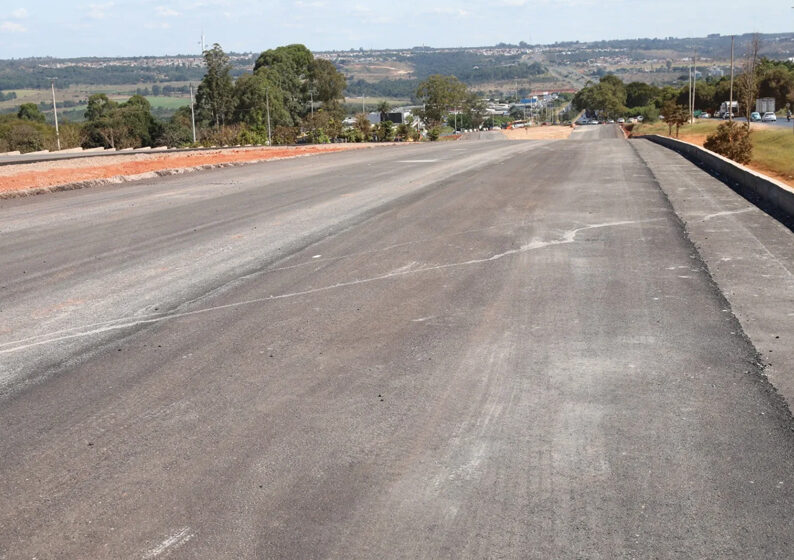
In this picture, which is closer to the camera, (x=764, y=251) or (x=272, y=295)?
(x=272, y=295)

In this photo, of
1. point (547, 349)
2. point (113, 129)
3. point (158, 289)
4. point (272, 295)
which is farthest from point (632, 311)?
point (113, 129)

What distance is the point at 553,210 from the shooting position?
1781 cm

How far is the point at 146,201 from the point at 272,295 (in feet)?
40.8

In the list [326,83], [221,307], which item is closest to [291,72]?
[326,83]

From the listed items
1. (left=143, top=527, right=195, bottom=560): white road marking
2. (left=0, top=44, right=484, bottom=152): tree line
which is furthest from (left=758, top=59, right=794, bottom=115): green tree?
(left=143, top=527, right=195, bottom=560): white road marking

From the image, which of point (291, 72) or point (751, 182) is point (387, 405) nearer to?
point (751, 182)

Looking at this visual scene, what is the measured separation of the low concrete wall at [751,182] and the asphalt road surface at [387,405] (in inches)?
170

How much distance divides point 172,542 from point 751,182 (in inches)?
752

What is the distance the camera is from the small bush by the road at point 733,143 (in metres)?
35.9

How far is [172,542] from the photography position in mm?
4758

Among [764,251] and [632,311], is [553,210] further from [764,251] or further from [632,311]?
[632,311]

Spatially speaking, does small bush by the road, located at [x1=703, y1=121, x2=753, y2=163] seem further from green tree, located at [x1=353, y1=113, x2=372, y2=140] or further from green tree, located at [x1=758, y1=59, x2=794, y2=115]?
green tree, located at [x1=758, y1=59, x2=794, y2=115]

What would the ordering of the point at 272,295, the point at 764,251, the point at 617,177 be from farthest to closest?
1. the point at 617,177
2. the point at 764,251
3. the point at 272,295

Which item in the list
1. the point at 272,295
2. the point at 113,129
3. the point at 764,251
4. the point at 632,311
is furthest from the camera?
the point at 113,129
